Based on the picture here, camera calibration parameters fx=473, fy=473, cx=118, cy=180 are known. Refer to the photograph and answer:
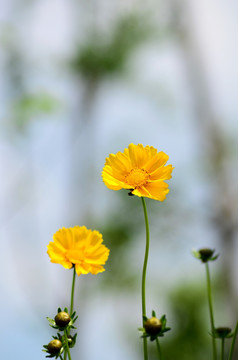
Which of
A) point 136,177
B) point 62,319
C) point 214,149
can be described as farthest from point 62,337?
point 214,149

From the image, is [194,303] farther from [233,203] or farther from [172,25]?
[172,25]

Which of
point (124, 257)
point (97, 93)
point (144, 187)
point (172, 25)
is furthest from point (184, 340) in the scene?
point (144, 187)

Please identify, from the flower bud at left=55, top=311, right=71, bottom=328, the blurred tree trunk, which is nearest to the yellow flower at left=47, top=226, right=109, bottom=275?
the flower bud at left=55, top=311, right=71, bottom=328

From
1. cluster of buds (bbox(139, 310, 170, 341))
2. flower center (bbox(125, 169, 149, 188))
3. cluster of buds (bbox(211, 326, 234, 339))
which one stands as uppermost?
flower center (bbox(125, 169, 149, 188))

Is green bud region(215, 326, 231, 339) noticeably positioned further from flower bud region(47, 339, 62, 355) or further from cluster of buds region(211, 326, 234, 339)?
flower bud region(47, 339, 62, 355)

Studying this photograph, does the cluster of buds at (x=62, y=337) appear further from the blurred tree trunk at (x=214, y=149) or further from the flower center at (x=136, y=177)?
the blurred tree trunk at (x=214, y=149)
